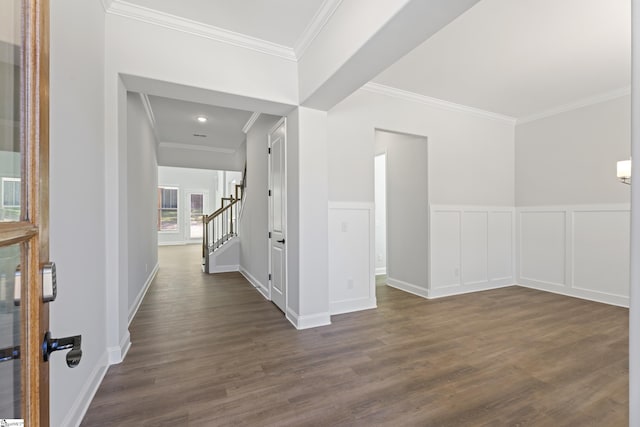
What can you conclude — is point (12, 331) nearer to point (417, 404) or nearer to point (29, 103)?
point (29, 103)

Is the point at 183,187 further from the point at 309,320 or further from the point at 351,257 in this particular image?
the point at 309,320

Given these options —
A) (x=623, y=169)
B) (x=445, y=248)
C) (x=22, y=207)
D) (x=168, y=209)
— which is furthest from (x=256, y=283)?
(x=168, y=209)

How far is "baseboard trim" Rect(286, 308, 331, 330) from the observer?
2891 millimetres

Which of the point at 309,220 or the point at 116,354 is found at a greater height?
the point at 309,220

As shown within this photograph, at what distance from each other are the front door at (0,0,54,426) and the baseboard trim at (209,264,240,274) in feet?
17.5

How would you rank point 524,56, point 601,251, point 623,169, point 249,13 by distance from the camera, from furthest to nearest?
1. point 601,251
2. point 623,169
3. point 524,56
4. point 249,13

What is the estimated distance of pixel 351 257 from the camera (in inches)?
135

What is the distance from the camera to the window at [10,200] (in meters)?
0.60

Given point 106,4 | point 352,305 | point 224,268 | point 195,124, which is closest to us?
point 106,4

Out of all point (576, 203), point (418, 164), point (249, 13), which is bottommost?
point (576, 203)

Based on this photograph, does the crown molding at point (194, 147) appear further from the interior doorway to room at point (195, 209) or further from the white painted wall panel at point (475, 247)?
the white painted wall panel at point (475, 247)

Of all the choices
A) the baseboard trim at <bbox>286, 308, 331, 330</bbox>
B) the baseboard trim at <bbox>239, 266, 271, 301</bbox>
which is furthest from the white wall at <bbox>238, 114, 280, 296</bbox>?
the baseboard trim at <bbox>286, 308, 331, 330</bbox>

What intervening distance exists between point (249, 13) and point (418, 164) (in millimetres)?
2886

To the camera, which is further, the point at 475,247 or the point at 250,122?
the point at 250,122
